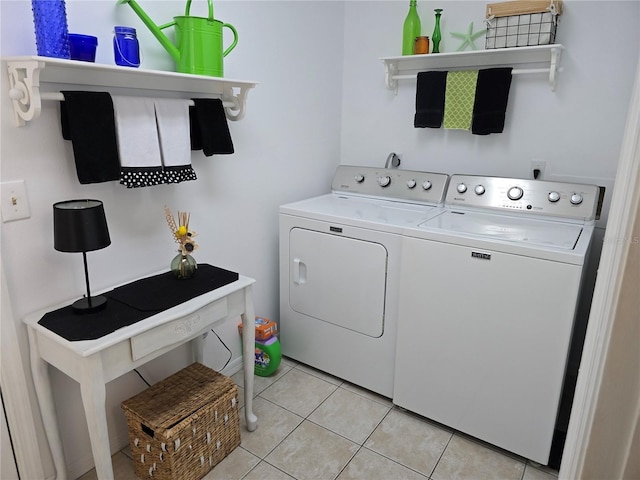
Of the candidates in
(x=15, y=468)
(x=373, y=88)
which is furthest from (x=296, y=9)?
(x=15, y=468)

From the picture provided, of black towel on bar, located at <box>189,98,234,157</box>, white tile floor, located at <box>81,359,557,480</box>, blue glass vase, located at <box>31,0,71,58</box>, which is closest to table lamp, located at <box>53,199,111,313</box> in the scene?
blue glass vase, located at <box>31,0,71,58</box>

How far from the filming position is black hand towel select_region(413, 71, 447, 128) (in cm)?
245

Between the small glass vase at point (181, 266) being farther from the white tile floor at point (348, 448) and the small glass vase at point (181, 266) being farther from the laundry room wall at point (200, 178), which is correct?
the white tile floor at point (348, 448)

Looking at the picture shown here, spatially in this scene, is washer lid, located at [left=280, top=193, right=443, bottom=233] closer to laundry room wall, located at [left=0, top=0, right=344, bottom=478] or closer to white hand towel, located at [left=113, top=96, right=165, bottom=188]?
laundry room wall, located at [left=0, top=0, right=344, bottom=478]

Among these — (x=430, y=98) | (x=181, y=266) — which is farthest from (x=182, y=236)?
(x=430, y=98)

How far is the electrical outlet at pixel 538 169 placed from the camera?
232 cm

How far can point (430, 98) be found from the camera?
8.14 feet

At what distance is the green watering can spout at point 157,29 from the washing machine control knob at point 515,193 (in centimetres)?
163

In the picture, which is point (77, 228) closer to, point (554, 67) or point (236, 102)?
point (236, 102)

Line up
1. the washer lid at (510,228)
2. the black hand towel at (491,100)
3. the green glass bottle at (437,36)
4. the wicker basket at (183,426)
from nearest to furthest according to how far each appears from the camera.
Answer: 1. the wicker basket at (183,426)
2. the washer lid at (510,228)
3. the black hand towel at (491,100)
4. the green glass bottle at (437,36)

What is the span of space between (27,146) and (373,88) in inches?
76.9

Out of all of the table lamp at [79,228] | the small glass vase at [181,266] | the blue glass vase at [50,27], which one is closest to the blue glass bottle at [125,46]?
the blue glass vase at [50,27]

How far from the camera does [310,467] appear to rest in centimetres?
187

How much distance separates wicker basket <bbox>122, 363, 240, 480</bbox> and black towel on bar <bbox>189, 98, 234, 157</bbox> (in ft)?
3.28
